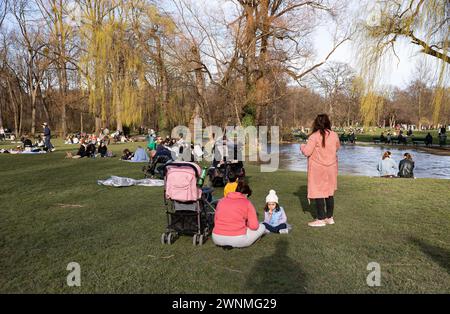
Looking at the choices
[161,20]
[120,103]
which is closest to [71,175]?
[120,103]

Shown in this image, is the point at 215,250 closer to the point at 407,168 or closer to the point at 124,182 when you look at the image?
the point at 124,182

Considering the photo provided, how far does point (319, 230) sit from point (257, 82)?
1815cm

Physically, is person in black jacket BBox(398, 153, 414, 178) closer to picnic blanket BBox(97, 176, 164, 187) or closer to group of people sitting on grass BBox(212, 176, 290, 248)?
picnic blanket BBox(97, 176, 164, 187)

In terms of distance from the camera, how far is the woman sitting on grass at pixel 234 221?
16.7ft

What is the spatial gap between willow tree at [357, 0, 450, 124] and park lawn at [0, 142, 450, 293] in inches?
148

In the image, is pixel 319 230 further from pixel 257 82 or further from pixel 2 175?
pixel 257 82

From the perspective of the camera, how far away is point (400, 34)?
35.8 feet

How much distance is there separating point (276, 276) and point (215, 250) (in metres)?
1.21

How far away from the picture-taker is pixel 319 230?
20.6 feet

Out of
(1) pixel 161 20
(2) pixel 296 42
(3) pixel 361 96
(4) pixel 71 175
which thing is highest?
(1) pixel 161 20

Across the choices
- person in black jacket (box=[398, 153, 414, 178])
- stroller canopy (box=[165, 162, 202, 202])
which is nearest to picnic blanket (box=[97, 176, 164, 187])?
stroller canopy (box=[165, 162, 202, 202])

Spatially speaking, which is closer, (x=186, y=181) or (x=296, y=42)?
(x=186, y=181)

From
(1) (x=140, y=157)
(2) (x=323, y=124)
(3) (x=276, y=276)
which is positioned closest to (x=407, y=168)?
(2) (x=323, y=124)

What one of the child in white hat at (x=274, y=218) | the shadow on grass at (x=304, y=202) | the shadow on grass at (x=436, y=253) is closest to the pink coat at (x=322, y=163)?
the child in white hat at (x=274, y=218)
